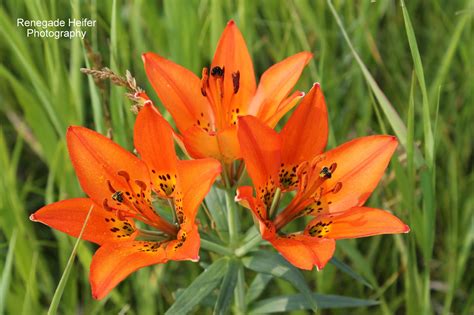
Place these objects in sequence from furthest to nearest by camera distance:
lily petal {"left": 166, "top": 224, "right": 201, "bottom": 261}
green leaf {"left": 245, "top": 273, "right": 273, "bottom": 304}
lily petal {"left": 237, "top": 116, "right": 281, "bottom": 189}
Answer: green leaf {"left": 245, "top": 273, "right": 273, "bottom": 304} → lily petal {"left": 237, "top": 116, "right": 281, "bottom": 189} → lily petal {"left": 166, "top": 224, "right": 201, "bottom": 261}

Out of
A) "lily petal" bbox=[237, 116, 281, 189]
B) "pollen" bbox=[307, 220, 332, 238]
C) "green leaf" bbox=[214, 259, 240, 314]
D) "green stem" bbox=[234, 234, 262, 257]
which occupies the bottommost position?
"green leaf" bbox=[214, 259, 240, 314]

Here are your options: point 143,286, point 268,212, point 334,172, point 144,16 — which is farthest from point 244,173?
point 144,16

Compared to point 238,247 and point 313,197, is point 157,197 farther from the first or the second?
point 313,197

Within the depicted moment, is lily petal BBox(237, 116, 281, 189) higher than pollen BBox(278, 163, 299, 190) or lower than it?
higher

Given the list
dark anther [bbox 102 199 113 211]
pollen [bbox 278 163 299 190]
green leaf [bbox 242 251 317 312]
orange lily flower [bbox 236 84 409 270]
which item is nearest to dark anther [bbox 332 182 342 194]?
orange lily flower [bbox 236 84 409 270]

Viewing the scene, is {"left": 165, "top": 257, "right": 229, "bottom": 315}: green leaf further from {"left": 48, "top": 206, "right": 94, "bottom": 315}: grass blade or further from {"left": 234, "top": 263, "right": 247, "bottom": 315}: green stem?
{"left": 48, "top": 206, "right": 94, "bottom": 315}: grass blade

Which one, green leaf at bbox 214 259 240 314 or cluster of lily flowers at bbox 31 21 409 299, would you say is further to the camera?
green leaf at bbox 214 259 240 314

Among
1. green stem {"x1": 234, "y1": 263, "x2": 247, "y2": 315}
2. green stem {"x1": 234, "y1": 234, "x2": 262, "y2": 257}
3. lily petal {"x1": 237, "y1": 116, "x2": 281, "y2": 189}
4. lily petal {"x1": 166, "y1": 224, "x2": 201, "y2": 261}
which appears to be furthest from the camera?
green stem {"x1": 234, "y1": 263, "x2": 247, "y2": 315}

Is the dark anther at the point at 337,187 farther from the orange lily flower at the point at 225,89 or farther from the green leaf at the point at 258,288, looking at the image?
the green leaf at the point at 258,288
